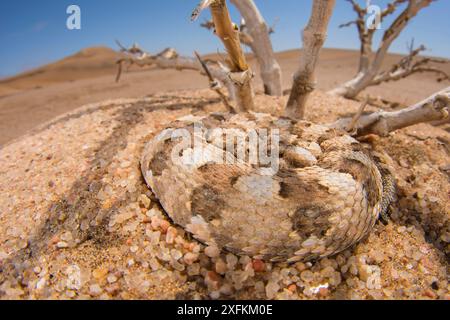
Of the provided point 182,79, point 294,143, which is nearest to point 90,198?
point 294,143

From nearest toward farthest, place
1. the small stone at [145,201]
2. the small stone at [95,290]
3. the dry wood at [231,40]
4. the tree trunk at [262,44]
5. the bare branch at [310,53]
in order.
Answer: the small stone at [95,290], the dry wood at [231,40], the small stone at [145,201], the bare branch at [310,53], the tree trunk at [262,44]

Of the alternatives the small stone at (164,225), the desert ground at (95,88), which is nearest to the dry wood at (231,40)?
the small stone at (164,225)

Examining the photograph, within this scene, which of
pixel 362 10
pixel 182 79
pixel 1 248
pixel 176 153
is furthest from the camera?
pixel 182 79

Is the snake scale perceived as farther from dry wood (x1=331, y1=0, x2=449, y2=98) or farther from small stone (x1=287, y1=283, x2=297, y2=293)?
dry wood (x1=331, y1=0, x2=449, y2=98)

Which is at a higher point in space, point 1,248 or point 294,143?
point 294,143

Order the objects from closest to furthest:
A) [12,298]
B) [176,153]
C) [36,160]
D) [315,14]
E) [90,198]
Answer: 1. [12,298]
2. [176,153]
3. [90,198]
4. [315,14]
5. [36,160]

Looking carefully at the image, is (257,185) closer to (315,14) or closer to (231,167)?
(231,167)

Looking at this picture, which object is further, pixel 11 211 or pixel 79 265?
pixel 11 211

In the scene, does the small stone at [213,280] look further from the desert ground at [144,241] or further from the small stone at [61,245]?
the small stone at [61,245]
